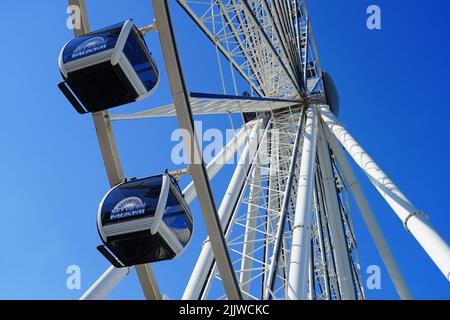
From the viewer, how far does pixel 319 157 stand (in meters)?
13.4

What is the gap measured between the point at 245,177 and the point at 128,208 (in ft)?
17.9

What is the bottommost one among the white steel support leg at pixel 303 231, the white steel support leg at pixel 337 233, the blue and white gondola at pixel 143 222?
the white steel support leg at pixel 337 233

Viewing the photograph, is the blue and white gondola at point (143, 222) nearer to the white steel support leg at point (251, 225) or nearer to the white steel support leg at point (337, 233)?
the white steel support leg at point (251, 225)

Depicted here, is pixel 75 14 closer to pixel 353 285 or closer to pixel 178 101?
pixel 178 101

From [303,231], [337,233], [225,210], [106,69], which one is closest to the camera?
[106,69]

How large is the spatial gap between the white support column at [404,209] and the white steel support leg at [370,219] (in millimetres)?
953

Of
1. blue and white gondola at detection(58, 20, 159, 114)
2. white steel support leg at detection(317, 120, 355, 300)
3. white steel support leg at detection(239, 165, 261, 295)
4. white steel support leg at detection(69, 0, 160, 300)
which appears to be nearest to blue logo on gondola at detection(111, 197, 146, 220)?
white steel support leg at detection(69, 0, 160, 300)

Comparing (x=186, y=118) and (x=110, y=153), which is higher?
(x=186, y=118)

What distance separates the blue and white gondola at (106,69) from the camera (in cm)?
599

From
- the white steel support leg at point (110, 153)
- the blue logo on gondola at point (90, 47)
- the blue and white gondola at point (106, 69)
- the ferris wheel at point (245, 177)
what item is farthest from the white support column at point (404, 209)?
the blue logo on gondola at point (90, 47)

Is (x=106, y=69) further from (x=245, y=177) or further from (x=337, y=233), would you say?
(x=337, y=233)

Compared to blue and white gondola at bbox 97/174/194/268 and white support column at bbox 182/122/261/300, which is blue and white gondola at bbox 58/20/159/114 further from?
white support column at bbox 182/122/261/300

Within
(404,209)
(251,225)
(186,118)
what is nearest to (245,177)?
(251,225)

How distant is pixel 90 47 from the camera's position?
20.1ft
